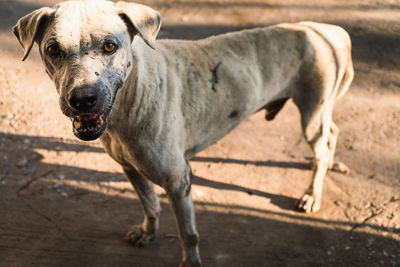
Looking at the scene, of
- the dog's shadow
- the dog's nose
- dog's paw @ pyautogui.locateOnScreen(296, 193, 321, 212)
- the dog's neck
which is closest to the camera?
the dog's nose

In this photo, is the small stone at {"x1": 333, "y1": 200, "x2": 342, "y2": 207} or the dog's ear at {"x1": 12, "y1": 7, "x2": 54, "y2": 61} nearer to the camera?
the dog's ear at {"x1": 12, "y1": 7, "x2": 54, "y2": 61}

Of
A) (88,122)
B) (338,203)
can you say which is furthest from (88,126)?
(338,203)

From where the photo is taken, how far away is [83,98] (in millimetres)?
2004

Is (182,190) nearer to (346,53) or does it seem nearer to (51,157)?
(346,53)

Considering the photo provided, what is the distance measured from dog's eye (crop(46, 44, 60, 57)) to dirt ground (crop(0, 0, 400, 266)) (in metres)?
2.08

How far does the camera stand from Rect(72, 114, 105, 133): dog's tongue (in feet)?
7.18

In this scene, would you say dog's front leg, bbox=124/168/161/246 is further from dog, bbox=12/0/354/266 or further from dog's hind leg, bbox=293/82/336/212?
dog's hind leg, bbox=293/82/336/212

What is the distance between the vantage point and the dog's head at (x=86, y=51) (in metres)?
2.05

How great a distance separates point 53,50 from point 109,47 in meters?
0.31

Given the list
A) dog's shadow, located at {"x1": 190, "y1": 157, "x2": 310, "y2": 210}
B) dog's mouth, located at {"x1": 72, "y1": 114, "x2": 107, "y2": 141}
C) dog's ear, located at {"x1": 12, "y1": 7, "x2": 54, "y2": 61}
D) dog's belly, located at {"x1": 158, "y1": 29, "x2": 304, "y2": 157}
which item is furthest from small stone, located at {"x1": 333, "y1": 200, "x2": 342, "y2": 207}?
dog's ear, located at {"x1": 12, "y1": 7, "x2": 54, "y2": 61}

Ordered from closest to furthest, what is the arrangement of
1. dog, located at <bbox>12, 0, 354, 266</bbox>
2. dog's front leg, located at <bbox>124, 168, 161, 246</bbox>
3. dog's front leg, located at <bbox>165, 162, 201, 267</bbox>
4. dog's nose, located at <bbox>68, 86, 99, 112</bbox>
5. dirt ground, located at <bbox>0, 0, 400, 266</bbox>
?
dog's nose, located at <bbox>68, 86, 99, 112</bbox>, dog, located at <bbox>12, 0, 354, 266</bbox>, dog's front leg, located at <bbox>165, 162, 201, 267</bbox>, dog's front leg, located at <bbox>124, 168, 161, 246</bbox>, dirt ground, located at <bbox>0, 0, 400, 266</bbox>

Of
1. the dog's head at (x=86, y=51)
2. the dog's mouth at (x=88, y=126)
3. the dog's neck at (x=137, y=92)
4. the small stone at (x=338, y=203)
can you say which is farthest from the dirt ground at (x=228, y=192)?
the dog's head at (x=86, y=51)

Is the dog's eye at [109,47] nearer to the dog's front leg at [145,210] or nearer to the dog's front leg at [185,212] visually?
the dog's front leg at [185,212]

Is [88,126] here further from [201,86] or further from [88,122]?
[201,86]
